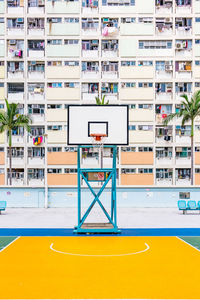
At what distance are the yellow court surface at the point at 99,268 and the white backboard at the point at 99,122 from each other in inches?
171

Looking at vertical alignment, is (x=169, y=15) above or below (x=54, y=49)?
above

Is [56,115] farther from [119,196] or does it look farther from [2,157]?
[119,196]

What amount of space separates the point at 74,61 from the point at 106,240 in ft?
97.5

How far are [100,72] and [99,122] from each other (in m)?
25.9

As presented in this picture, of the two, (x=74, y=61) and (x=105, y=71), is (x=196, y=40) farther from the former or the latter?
(x=74, y=61)

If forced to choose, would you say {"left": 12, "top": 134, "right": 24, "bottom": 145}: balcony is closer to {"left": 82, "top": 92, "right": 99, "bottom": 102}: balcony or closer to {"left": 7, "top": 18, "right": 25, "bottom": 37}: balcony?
{"left": 82, "top": 92, "right": 99, "bottom": 102}: balcony

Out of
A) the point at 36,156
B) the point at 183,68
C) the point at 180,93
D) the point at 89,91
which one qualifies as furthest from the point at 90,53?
the point at 36,156

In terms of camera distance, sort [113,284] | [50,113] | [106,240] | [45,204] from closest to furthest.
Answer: [113,284]
[106,240]
[45,204]
[50,113]

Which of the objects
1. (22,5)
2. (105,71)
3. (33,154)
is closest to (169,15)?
(105,71)

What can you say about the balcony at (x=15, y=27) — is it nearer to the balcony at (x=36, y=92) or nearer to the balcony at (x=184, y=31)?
the balcony at (x=36, y=92)

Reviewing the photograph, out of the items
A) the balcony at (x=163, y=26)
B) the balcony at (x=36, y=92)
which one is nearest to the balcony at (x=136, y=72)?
the balcony at (x=163, y=26)

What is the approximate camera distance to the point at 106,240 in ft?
47.0

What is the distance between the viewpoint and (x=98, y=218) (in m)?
20.5

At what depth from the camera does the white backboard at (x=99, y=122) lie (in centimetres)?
1584
